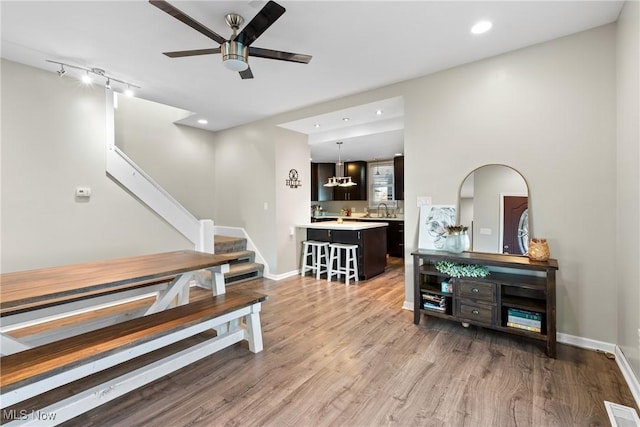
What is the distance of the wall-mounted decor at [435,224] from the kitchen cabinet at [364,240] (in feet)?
4.82

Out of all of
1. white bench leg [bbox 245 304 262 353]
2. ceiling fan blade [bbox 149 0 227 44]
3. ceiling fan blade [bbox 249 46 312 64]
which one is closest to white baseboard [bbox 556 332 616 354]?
white bench leg [bbox 245 304 262 353]

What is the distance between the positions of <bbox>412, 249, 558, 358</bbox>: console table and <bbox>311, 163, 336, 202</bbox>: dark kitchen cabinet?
16.5 ft

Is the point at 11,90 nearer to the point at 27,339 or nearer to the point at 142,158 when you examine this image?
the point at 142,158

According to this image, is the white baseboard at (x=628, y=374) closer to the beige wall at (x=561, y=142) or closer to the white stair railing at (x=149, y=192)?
the beige wall at (x=561, y=142)

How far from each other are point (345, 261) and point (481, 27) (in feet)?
11.4

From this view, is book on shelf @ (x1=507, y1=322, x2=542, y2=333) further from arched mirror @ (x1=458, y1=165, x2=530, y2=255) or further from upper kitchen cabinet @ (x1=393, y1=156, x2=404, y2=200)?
upper kitchen cabinet @ (x1=393, y1=156, x2=404, y2=200)

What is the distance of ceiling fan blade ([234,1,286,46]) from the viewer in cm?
169

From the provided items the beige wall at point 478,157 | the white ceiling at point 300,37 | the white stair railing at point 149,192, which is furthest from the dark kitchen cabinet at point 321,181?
the white ceiling at point 300,37

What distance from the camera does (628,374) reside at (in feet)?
6.46

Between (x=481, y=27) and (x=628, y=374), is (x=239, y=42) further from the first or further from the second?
(x=628, y=374)

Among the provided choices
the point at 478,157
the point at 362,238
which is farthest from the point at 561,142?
the point at 362,238

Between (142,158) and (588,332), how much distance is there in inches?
236

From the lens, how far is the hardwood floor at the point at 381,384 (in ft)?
5.48

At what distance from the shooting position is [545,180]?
258 centimetres
